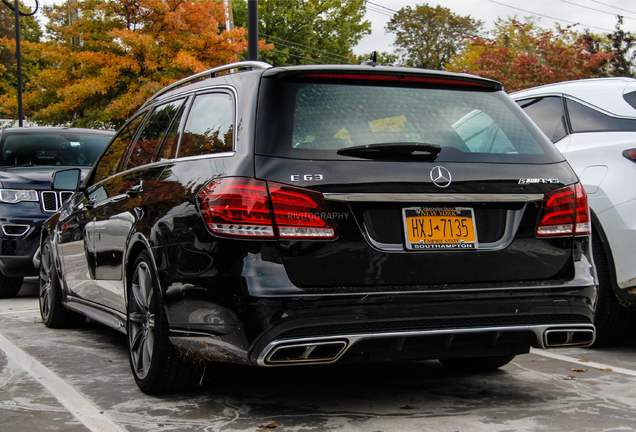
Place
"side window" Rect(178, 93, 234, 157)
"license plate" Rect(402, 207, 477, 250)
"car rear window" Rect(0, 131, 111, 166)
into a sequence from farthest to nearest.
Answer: "car rear window" Rect(0, 131, 111, 166) → "side window" Rect(178, 93, 234, 157) → "license plate" Rect(402, 207, 477, 250)

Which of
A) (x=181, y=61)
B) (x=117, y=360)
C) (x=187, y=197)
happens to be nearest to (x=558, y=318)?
(x=187, y=197)

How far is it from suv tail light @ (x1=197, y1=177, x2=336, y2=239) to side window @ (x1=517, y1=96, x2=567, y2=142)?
3.33 metres

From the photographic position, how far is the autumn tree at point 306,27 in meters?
49.4

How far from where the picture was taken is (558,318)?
12.0 feet

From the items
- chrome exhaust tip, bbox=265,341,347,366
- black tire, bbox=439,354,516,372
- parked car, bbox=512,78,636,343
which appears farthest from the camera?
parked car, bbox=512,78,636,343

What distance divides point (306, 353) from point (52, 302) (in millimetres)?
3939

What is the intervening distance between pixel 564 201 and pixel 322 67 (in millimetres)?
1362

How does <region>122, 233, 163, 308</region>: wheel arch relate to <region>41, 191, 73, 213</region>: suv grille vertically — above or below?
below

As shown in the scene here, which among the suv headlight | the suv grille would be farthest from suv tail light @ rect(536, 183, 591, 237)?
the suv headlight

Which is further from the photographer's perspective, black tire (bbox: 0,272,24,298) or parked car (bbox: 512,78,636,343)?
black tire (bbox: 0,272,24,298)

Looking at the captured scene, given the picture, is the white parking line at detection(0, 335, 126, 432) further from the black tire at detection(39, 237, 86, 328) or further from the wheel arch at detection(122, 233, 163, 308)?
the black tire at detection(39, 237, 86, 328)

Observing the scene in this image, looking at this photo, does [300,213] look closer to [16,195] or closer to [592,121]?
[592,121]

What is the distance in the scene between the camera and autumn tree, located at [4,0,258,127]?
939 inches

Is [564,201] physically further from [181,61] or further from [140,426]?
[181,61]
